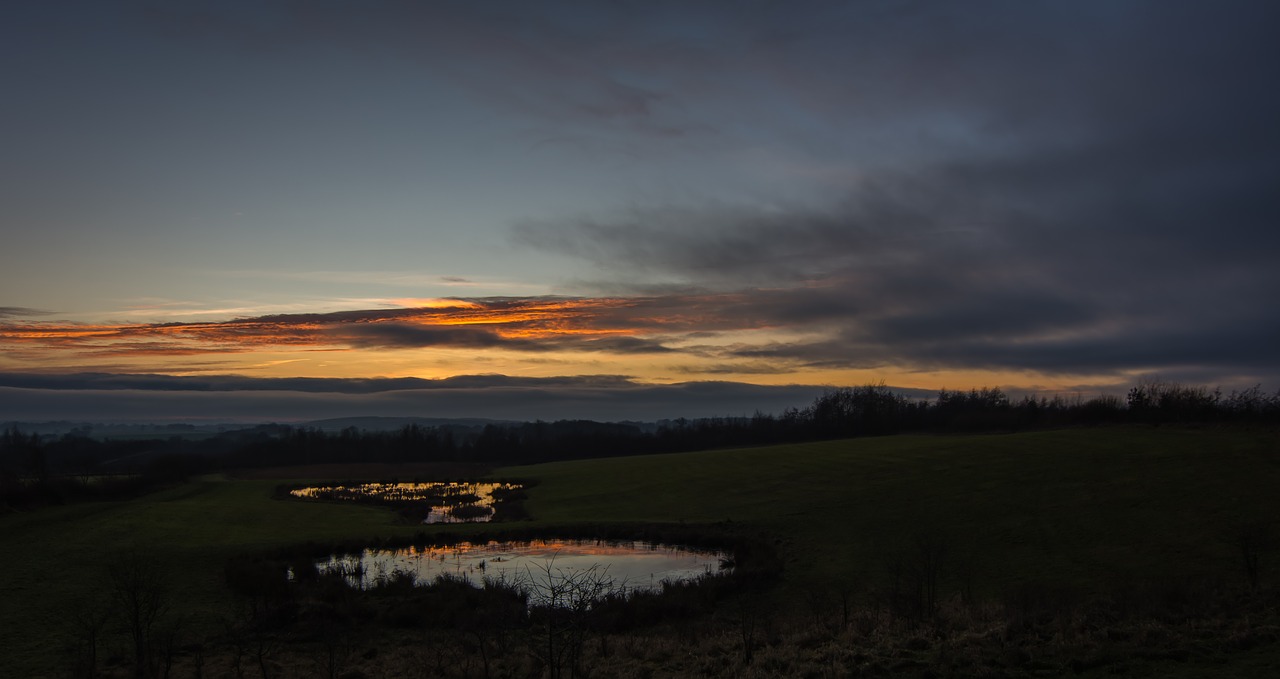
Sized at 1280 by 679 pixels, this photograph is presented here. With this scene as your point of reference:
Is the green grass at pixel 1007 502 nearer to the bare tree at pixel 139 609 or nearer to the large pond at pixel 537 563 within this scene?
the large pond at pixel 537 563

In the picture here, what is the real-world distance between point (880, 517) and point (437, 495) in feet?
187

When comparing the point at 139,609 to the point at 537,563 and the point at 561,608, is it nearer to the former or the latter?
the point at 561,608

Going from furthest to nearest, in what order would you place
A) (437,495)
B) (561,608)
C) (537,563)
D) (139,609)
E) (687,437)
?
(687,437) → (437,495) → (537,563) → (139,609) → (561,608)

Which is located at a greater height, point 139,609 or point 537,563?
point 139,609

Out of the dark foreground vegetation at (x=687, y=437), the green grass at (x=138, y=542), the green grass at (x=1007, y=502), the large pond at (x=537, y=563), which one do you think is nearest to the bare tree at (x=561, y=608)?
the large pond at (x=537, y=563)

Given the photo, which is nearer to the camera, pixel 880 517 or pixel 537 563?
pixel 537 563

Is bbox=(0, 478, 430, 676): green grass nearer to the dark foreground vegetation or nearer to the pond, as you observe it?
the pond

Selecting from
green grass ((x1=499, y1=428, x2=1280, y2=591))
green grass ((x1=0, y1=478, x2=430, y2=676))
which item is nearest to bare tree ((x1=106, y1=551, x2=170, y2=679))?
green grass ((x1=0, y1=478, x2=430, y2=676))

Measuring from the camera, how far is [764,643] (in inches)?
894

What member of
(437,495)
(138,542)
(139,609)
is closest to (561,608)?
(139,609)

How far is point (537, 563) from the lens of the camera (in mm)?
42562

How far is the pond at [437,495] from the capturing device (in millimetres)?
68500

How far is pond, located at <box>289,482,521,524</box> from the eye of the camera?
68.5 m

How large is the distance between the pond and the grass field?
5.90 m
